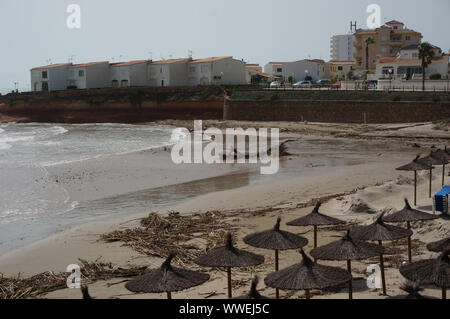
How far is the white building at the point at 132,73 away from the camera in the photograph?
6981cm

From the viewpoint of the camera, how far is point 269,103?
50.6 meters

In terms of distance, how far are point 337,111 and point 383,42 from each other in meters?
34.1

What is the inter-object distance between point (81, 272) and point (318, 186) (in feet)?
37.7

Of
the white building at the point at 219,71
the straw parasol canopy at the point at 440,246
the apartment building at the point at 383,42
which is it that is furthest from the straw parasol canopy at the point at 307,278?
the apartment building at the point at 383,42

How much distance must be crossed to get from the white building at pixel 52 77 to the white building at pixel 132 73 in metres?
6.90

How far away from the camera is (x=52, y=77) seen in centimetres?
7262

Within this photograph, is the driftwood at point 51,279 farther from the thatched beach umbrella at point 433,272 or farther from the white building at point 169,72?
the white building at point 169,72

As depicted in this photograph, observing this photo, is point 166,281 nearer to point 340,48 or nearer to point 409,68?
point 409,68

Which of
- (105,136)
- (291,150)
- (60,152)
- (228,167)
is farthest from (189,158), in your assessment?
(105,136)

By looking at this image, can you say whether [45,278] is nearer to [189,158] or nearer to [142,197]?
[142,197]

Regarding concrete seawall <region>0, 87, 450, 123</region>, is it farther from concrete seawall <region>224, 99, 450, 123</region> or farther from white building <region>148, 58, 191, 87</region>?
white building <region>148, 58, 191, 87</region>

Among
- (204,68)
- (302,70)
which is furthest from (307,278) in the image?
(302,70)

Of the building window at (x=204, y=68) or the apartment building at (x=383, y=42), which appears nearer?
the building window at (x=204, y=68)

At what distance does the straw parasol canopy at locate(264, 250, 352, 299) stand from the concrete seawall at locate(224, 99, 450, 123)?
1392 inches
